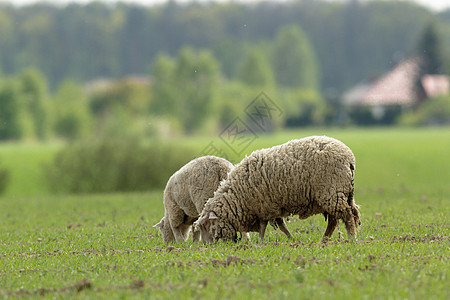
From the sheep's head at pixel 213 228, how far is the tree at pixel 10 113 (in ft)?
203

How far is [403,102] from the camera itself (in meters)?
74.8

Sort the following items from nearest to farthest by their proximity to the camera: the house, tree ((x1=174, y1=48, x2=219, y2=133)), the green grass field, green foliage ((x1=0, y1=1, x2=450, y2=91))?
1. the green grass field
2. tree ((x1=174, y1=48, x2=219, y2=133))
3. the house
4. green foliage ((x1=0, y1=1, x2=450, y2=91))

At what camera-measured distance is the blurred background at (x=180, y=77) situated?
3588 cm

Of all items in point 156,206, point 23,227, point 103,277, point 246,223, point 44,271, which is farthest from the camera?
point 156,206

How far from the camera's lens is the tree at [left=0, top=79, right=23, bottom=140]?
71.1m

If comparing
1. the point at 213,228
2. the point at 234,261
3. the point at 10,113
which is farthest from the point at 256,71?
the point at 234,261

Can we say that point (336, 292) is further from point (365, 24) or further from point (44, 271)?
point (365, 24)

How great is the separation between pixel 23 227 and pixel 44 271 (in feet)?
24.3

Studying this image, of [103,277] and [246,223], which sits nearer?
[103,277]

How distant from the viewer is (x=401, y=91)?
3066 inches

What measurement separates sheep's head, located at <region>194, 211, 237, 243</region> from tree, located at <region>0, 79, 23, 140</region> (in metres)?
61.9

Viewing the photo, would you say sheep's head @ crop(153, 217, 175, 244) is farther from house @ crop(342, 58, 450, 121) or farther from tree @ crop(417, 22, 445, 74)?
tree @ crop(417, 22, 445, 74)

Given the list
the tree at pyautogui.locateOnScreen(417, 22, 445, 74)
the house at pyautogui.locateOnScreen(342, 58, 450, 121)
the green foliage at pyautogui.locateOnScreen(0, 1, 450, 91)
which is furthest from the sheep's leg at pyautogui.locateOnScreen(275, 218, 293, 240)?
the green foliage at pyautogui.locateOnScreen(0, 1, 450, 91)

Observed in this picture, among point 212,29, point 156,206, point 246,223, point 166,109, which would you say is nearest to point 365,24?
point 212,29
